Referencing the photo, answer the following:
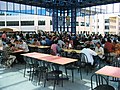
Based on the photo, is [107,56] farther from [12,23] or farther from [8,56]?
[12,23]

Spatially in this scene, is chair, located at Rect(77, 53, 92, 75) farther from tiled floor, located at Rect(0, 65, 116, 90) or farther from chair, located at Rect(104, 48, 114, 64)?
chair, located at Rect(104, 48, 114, 64)

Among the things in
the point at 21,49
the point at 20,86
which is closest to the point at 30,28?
the point at 21,49

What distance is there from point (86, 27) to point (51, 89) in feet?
130

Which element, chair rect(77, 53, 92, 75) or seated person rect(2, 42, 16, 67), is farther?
seated person rect(2, 42, 16, 67)

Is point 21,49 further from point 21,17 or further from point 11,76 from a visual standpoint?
point 21,17

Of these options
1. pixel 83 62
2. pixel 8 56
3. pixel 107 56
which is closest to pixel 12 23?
pixel 8 56

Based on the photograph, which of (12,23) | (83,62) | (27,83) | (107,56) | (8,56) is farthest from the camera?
(12,23)

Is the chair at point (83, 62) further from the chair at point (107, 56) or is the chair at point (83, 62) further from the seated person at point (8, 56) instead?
the seated person at point (8, 56)

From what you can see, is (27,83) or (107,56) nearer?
(27,83)

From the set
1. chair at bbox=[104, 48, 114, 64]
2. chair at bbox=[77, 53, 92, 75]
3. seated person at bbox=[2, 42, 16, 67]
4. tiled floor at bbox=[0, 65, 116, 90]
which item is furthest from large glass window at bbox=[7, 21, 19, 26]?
chair at bbox=[77, 53, 92, 75]

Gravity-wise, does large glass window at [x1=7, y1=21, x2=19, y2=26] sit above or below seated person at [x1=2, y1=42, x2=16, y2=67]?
above

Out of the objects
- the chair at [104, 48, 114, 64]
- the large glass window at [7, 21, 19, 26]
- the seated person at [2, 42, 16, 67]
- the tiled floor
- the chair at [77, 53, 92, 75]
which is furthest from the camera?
the large glass window at [7, 21, 19, 26]

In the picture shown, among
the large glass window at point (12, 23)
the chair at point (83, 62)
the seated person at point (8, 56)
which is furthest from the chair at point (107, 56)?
the large glass window at point (12, 23)

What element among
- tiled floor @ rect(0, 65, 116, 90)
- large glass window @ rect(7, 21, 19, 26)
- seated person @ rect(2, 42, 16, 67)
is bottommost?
tiled floor @ rect(0, 65, 116, 90)
